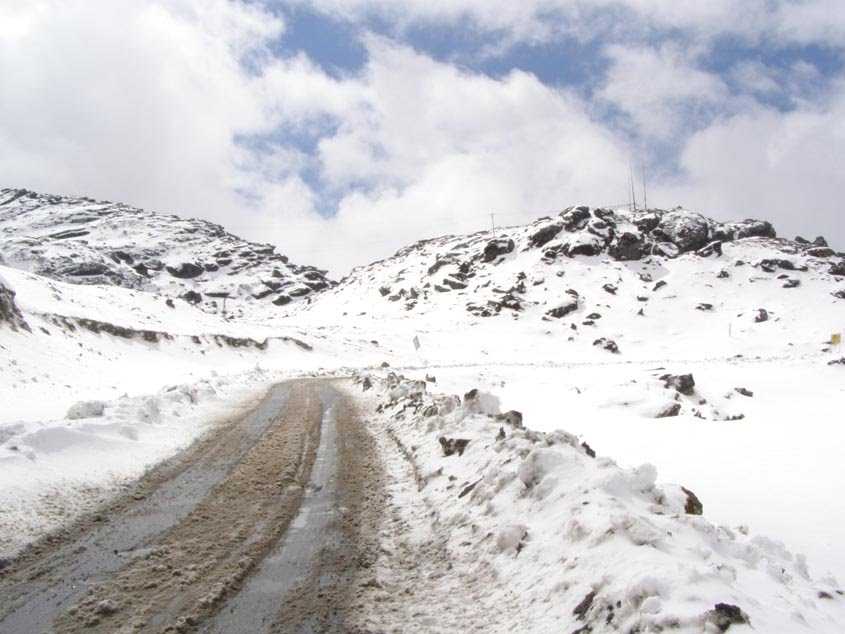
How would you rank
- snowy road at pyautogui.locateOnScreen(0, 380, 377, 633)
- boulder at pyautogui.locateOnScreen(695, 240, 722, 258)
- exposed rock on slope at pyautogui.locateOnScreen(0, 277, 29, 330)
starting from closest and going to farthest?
1. snowy road at pyautogui.locateOnScreen(0, 380, 377, 633)
2. exposed rock on slope at pyautogui.locateOnScreen(0, 277, 29, 330)
3. boulder at pyautogui.locateOnScreen(695, 240, 722, 258)

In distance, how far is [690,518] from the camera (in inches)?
193

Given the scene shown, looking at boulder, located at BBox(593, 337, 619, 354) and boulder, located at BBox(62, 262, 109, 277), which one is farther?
boulder, located at BBox(62, 262, 109, 277)

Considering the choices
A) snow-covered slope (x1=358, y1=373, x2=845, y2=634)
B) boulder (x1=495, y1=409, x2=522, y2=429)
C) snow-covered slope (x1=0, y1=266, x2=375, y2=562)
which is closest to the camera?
snow-covered slope (x1=358, y1=373, x2=845, y2=634)

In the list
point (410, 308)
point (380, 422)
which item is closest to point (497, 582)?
point (380, 422)

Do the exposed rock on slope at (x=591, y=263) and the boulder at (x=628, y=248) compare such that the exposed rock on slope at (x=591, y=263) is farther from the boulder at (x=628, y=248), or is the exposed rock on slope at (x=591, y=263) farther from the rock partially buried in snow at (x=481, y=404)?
the rock partially buried in snow at (x=481, y=404)

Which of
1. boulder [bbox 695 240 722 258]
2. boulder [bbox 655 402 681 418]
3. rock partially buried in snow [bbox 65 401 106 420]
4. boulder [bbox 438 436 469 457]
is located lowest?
boulder [bbox 655 402 681 418]

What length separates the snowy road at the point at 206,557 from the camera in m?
4.18

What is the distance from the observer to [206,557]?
5262 millimetres

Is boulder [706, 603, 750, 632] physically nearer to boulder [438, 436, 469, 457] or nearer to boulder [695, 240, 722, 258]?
boulder [438, 436, 469, 457]

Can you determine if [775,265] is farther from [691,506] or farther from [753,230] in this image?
[691,506]

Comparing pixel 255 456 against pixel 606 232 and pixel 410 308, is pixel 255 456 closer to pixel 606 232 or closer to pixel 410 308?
pixel 410 308

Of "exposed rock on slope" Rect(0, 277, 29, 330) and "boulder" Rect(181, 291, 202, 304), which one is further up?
"boulder" Rect(181, 291, 202, 304)

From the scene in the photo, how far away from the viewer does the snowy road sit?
4.18 meters

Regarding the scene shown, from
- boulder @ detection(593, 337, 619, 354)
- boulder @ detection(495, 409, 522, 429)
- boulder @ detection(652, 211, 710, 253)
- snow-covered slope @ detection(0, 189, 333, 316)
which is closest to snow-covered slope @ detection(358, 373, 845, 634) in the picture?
boulder @ detection(495, 409, 522, 429)
